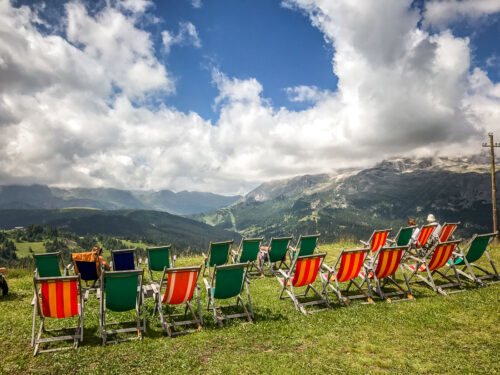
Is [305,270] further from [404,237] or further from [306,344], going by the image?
[404,237]

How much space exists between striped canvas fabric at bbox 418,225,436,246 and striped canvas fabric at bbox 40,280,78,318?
12.1 metres

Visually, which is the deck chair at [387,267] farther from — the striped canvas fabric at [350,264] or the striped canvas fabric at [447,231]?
the striped canvas fabric at [447,231]

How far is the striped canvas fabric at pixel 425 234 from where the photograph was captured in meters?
11.7

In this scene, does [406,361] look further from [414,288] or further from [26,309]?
[26,309]

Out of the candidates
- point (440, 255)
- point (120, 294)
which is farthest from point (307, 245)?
point (120, 294)

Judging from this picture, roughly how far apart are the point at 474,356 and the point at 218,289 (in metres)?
5.25

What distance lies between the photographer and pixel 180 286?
266 inches

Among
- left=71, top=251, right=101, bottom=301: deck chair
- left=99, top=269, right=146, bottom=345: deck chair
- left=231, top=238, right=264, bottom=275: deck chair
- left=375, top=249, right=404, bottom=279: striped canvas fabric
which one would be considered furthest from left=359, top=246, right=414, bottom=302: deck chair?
left=71, top=251, right=101, bottom=301: deck chair

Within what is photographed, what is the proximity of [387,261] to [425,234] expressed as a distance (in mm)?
4840

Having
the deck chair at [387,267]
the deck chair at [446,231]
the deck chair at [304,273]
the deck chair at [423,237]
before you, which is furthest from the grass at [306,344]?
the deck chair at [446,231]

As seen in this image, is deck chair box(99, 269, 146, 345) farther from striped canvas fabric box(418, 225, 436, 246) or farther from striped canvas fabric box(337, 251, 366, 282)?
striped canvas fabric box(418, 225, 436, 246)

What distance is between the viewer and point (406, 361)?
4941mm

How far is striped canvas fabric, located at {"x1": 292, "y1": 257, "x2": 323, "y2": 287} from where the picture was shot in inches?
303

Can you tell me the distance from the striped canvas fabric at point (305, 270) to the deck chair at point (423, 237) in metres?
6.12
